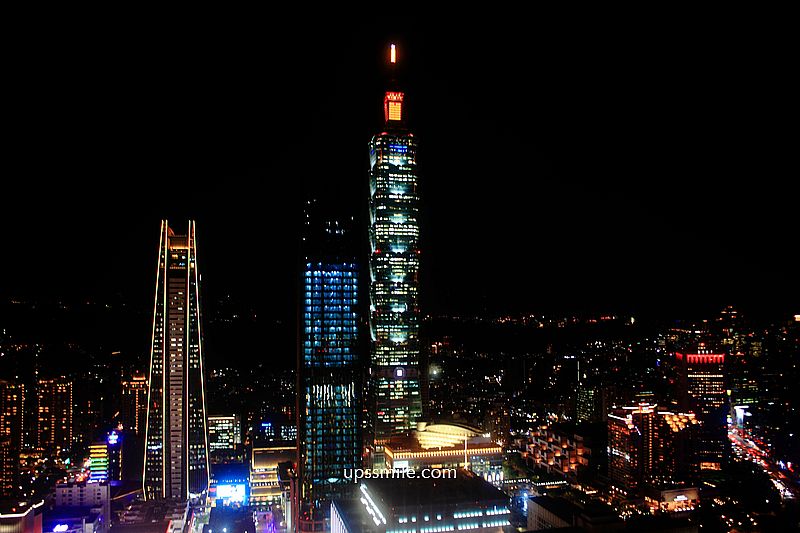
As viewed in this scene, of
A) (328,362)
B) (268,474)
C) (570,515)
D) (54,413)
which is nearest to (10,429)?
(54,413)

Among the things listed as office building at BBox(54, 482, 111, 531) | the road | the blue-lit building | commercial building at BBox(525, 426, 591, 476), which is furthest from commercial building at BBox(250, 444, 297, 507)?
the road

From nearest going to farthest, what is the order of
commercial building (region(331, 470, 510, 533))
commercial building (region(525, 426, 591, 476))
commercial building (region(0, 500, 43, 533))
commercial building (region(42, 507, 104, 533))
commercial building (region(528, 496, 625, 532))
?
1. commercial building (region(331, 470, 510, 533))
2. commercial building (region(0, 500, 43, 533))
3. commercial building (region(528, 496, 625, 532))
4. commercial building (region(42, 507, 104, 533))
5. commercial building (region(525, 426, 591, 476))

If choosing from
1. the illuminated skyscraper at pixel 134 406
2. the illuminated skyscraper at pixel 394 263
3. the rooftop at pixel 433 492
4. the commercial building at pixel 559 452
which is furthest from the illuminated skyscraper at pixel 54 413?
the commercial building at pixel 559 452

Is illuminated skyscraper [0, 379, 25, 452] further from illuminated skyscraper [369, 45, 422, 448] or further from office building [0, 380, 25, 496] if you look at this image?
illuminated skyscraper [369, 45, 422, 448]

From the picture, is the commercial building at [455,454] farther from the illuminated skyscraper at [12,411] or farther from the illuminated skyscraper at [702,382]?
the illuminated skyscraper at [12,411]

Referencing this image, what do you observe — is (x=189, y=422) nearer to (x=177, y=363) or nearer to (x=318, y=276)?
(x=177, y=363)

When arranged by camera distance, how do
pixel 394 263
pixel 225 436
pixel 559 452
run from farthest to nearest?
pixel 394 263
pixel 225 436
pixel 559 452

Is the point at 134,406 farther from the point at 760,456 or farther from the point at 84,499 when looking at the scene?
the point at 760,456
